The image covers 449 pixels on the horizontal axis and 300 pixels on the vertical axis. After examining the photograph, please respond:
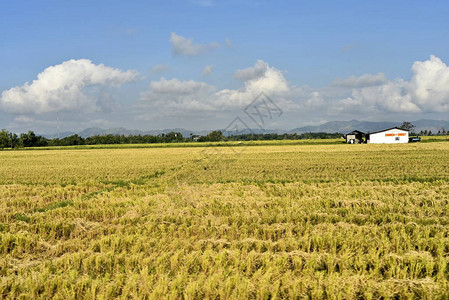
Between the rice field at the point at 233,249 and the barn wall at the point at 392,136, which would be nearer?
the rice field at the point at 233,249

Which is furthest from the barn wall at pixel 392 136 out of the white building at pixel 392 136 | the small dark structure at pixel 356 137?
the small dark structure at pixel 356 137

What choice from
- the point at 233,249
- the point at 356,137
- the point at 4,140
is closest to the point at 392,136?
the point at 356,137

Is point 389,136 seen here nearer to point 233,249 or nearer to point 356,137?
point 356,137

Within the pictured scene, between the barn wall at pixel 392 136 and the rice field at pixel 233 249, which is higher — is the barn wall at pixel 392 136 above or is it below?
above

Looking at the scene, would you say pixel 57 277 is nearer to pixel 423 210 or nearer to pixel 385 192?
pixel 423 210

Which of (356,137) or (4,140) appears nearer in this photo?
(356,137)

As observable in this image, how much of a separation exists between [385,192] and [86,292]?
10479mm

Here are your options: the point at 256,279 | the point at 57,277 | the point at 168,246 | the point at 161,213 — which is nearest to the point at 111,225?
the point at 161,213

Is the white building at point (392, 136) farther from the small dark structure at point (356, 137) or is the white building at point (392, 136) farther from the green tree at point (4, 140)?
the green tree at point (4, 140)

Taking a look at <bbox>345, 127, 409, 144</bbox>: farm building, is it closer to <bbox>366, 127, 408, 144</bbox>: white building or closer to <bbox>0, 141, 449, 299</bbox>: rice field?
<bbox>366, 127, 408, 144</bbox>: white building

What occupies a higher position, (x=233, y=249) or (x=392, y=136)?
(x=392, y=136)

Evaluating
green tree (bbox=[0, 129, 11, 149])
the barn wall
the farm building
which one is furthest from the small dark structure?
green tree (bbox=[0, 129, 11, 149])

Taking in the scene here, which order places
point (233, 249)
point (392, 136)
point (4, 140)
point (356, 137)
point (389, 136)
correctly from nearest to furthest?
1. point (233, 249)
2. point (392, 136)
3. point (389, 136)
4. point (356, 137)
5. point (4, 140)

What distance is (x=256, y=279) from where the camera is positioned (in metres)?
4.62
